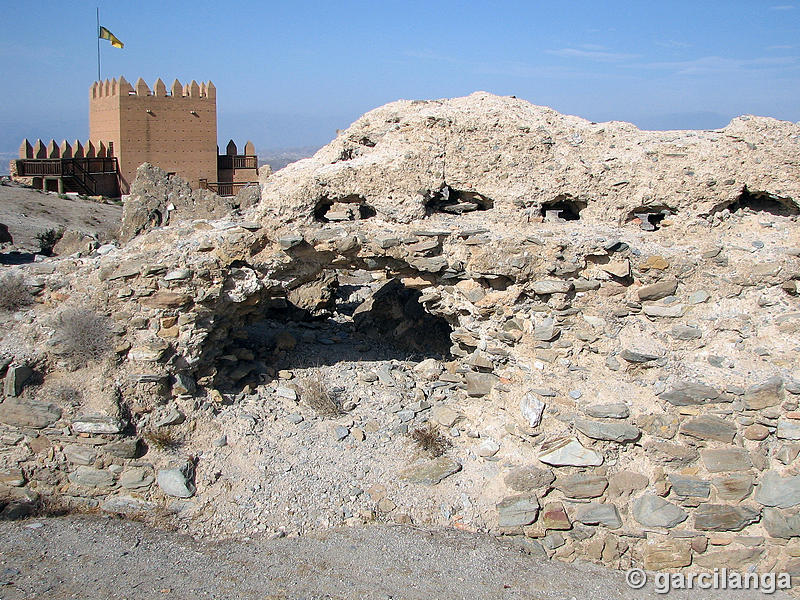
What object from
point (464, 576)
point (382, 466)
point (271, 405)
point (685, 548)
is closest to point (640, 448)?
point (685, 548)

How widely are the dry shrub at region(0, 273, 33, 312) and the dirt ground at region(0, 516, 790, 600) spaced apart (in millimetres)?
2203

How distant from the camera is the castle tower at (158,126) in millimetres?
29859

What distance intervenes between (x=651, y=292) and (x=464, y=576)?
123 inches

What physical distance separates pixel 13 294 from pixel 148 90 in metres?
26.8

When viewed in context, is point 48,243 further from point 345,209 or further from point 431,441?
point 431,441

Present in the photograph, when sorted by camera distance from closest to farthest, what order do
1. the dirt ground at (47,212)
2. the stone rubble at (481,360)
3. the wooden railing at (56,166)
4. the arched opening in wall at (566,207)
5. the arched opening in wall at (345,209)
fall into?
the stone rubble at (481,360) → the arched opening in wall at (566,207) → the arched opening in wall at (345,209) → the dirt ground at (47,212) → the wooden railing at (56,166)

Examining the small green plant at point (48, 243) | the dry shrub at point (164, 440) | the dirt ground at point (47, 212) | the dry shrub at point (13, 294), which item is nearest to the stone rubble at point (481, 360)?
the dry shrub at point (164, 440)

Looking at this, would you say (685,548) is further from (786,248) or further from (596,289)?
(786,248)

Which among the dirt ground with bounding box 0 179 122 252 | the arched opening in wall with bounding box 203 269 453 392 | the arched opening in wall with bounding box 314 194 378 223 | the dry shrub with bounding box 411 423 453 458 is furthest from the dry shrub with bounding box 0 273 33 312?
the dirt ground with bounding box 0 179 122 252

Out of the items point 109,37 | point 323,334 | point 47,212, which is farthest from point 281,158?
point 323,334

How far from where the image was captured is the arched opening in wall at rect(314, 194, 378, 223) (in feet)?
23.0

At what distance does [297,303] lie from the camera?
361 inches

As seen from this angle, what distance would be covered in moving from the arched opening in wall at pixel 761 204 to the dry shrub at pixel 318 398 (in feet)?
Result: 14.3

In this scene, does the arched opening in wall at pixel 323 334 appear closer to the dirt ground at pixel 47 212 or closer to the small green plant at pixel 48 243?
the small green plant at pixel 48 243
